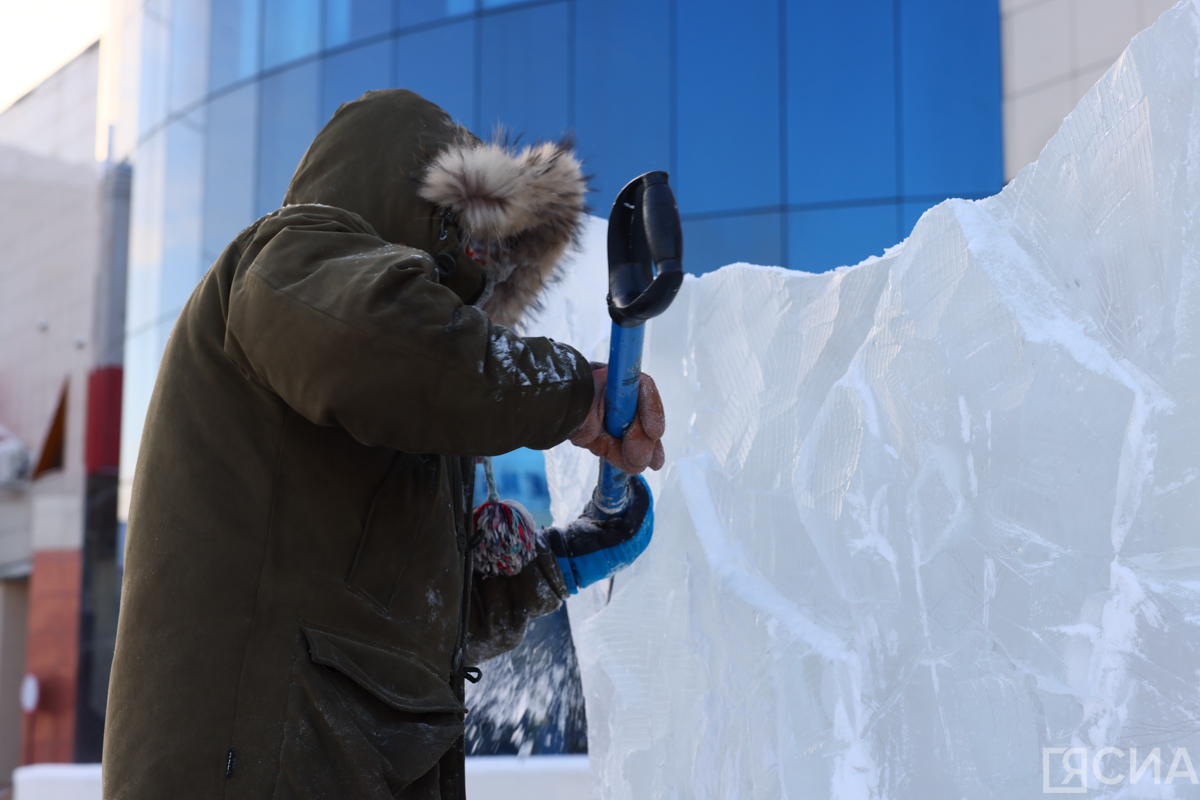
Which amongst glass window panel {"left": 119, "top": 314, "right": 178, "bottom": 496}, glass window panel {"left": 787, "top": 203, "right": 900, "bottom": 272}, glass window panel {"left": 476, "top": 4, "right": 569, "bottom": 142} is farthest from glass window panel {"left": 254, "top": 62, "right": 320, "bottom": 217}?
glass window panel {"left": 787, "top": 203, "right": 900, "bottom": 272}

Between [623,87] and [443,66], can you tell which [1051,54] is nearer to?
[623,87]

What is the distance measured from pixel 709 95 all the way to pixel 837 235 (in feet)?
5.14

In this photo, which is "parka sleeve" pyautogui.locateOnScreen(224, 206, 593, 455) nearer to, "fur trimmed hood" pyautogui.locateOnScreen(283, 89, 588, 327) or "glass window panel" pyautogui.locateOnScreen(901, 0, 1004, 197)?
"fur trimmed hood" pyautogui.locateOnScreen(283, 89, 588, 327)

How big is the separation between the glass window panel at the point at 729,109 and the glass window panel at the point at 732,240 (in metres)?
0.12

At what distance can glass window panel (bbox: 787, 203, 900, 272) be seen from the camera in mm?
7277

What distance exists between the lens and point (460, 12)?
8625 millimetres

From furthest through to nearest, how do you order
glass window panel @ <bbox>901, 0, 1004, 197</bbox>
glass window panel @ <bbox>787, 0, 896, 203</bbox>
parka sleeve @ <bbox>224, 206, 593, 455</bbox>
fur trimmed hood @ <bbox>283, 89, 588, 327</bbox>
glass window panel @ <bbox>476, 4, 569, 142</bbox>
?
glass window panel @ <bbox>476, 4, 569, 142</bbox> → glass window panel @ <bbox>787, 0, 896, 203</bbox> → glass window panel @ <bbox>901, 0, 1004, 197</bbox> → fur trimmed hood @ <bbox>283, 89, 588, 327</bbox> → parka sleeve @ <bbox>224, 206, 593, 455</bbox>

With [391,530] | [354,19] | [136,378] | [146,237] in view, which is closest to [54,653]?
[136,378]

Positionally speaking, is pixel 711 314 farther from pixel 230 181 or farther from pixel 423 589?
pixel 230 181

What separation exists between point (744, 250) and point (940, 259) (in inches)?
242

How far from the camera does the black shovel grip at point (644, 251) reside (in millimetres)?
1030

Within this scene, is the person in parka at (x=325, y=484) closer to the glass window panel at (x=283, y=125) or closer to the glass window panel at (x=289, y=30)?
the glass window panel at (x=283, y=125)

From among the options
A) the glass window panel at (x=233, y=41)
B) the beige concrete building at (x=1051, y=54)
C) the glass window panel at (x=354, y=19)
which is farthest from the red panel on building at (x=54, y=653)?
the beige concrete building at (x=1051, y=54)

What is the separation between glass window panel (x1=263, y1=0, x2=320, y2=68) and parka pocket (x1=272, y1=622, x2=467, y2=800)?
9.32 metres
